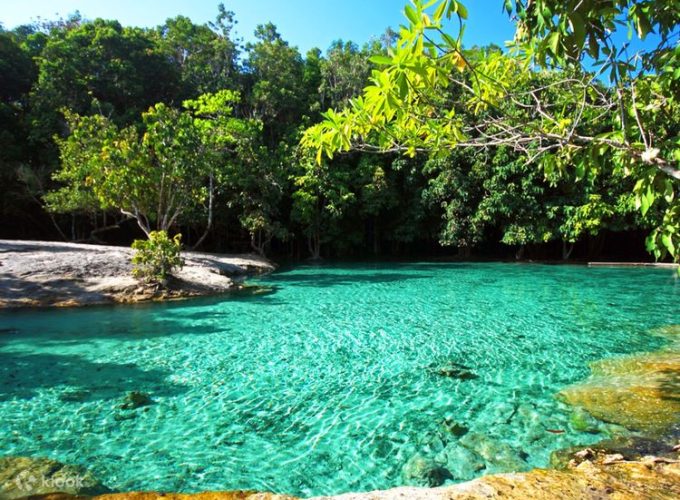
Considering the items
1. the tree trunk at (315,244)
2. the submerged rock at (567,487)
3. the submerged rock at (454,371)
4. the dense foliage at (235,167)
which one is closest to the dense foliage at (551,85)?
the submerged rock at (567,487)

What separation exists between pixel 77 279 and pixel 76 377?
6826 mm

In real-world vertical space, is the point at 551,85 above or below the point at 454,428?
above

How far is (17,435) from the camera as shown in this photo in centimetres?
385

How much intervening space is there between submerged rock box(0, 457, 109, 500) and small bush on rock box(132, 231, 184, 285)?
835 centimetres

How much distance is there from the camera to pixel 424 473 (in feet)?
10.7

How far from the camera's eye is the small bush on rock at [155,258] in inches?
440

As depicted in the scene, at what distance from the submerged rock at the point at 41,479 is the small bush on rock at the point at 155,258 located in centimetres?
835

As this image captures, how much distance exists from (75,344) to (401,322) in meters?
6.02

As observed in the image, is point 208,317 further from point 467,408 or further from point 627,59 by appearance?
point 627,59

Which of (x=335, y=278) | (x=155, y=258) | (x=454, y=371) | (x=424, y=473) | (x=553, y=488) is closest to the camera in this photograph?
(x=553, y=488)

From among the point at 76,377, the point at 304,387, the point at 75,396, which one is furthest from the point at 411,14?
the point at 76,377

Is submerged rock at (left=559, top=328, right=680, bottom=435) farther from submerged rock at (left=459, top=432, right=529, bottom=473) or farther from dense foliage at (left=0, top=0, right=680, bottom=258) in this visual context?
dense foliage at (left=0, top=0, right=680, bottom=258)

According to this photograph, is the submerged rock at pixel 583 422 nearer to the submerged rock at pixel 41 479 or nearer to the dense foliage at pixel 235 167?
the submerged rock at pixel 41 479

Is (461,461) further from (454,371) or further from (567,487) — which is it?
(454,371)
